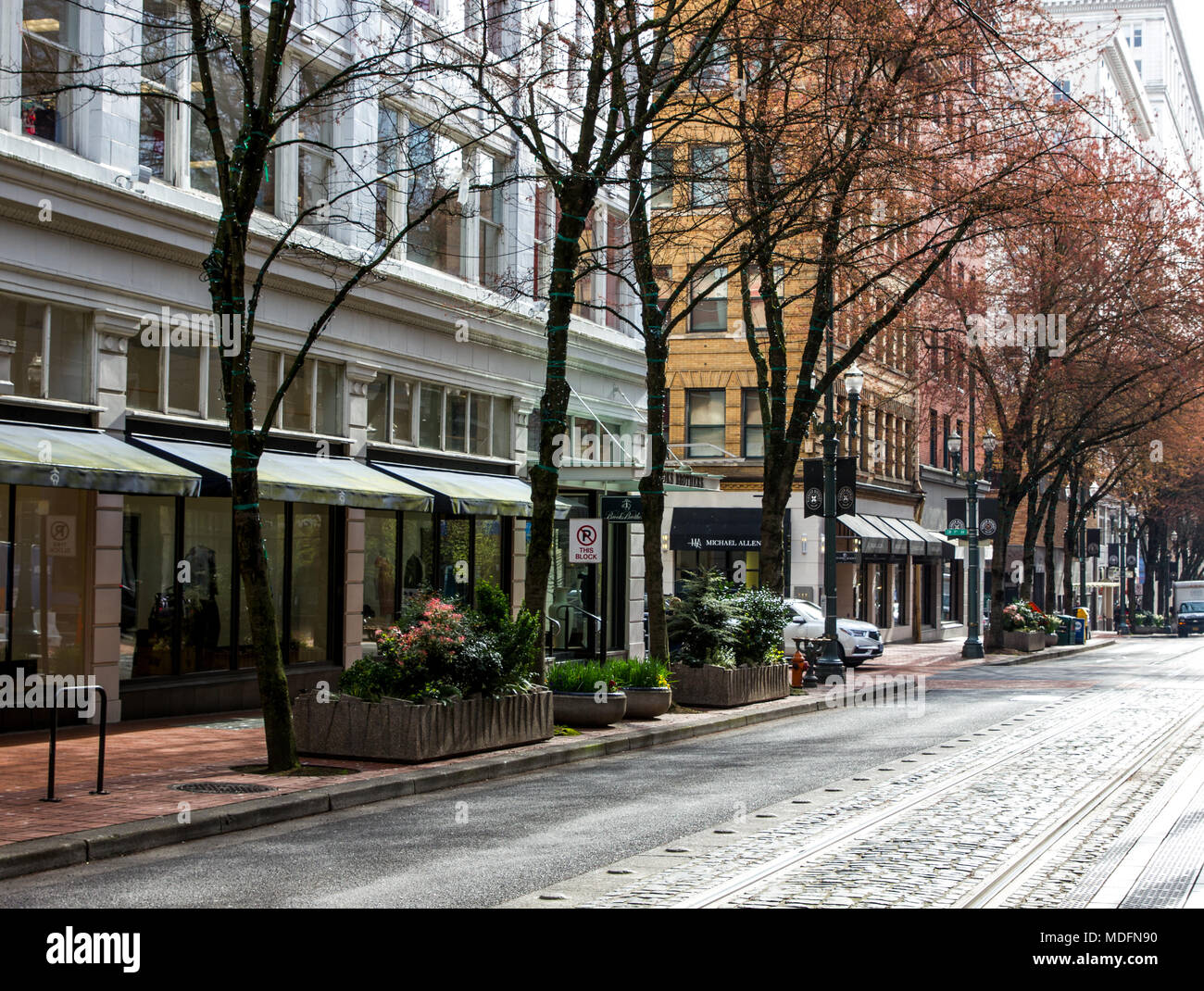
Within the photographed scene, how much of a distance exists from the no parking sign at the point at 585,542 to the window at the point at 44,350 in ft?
21.9

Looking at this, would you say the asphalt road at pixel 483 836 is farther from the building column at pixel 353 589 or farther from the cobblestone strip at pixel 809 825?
the building column at pixel 353 589

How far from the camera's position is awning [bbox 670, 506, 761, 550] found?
4450cm

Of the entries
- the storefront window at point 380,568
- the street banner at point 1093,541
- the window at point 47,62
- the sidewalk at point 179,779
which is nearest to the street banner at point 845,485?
the sidewalk at point 179,779

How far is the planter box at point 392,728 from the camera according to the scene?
14844mm

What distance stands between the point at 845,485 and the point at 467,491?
9250mm

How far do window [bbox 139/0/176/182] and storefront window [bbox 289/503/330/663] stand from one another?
558cm

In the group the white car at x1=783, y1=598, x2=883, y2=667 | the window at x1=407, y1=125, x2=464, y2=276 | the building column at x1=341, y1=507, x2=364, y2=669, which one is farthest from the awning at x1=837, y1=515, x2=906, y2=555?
the building column at x1=341, y1=507, x2=364, y2=669

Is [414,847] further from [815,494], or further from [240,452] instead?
[815,494]

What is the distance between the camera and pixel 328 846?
34.5 feet

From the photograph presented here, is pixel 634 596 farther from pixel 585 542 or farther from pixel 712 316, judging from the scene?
pixel 712 316

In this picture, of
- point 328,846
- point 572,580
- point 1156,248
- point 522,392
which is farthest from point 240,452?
point 1156,248

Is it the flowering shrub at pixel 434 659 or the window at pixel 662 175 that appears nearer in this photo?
the flowering shrub at pixel 434 659

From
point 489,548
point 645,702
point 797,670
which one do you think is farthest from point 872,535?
point 645,702

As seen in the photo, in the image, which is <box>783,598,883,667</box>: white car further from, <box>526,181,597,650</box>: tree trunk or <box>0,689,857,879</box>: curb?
<box>526,181,597,650</box>: tree trunk
